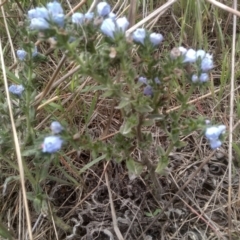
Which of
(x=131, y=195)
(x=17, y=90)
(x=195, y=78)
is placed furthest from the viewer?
(x=131, y=195)

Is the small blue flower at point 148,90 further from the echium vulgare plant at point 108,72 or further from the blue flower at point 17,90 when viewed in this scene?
the blue flower at point 17,90

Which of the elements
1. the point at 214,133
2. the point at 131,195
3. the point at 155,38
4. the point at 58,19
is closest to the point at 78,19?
the point at 58,19

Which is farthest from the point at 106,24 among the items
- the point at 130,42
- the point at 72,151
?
the point at 72,151

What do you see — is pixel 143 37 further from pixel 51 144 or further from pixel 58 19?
pixel 51 144

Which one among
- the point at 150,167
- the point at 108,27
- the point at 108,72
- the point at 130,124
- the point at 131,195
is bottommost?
the point at 131,195

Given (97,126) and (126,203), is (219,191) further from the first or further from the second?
(97,126)

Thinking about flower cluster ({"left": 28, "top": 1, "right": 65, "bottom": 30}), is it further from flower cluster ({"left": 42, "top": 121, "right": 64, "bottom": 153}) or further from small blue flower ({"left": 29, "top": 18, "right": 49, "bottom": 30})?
flower cluster ({"left": 42, "top": 121, "right": 64, "bottom": 153})
